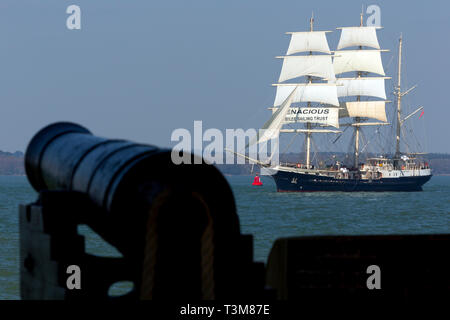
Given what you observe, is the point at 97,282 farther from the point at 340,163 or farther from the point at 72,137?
the point at 340,163

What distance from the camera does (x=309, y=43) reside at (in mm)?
92562

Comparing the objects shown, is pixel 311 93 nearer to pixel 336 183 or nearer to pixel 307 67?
pixel 307 67

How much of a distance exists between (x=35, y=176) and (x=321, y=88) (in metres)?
88.2

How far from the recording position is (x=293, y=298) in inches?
177

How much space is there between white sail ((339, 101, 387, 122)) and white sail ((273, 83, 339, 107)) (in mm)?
4606

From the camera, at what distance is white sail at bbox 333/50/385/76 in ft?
311

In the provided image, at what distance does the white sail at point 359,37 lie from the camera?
95.9 meters

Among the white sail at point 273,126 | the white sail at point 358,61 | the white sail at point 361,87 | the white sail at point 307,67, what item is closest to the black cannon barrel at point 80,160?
the white sail at point 273,126

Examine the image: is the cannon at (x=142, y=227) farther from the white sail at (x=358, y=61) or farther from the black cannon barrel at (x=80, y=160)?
the white sail at (x=358, y=61)

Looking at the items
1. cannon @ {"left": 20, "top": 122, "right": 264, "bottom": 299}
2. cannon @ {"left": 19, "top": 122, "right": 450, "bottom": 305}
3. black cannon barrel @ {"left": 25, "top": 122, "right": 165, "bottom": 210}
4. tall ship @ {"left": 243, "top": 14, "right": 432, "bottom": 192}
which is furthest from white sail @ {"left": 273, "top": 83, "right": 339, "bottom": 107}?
cannon @ {"left": 20, "top": 122, "right": 264, "bottom": 299}

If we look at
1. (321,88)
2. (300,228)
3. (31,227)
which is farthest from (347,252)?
(321,88)

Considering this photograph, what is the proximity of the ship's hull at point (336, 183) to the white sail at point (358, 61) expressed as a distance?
13.5 metres

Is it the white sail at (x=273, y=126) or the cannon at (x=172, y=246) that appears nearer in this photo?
the cannon at (x=172, y=246)

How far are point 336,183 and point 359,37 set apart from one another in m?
18.0
